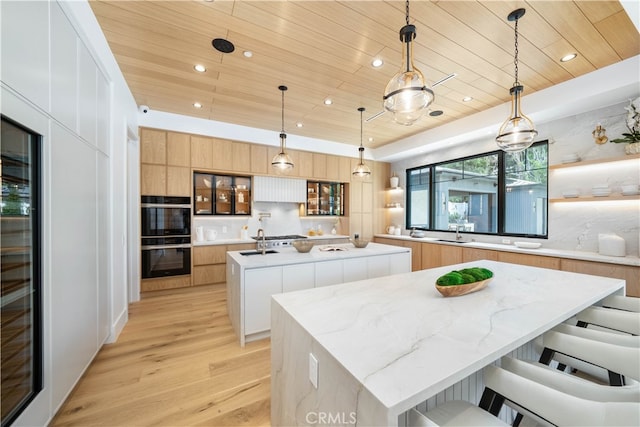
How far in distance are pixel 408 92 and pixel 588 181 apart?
3.47m

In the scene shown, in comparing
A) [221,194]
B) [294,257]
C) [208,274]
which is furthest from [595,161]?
[208,274]

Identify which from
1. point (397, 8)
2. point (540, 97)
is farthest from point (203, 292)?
point (540, 97)

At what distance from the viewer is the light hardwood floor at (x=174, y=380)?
5.34ft

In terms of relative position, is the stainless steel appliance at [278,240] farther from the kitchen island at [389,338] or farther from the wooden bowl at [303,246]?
the kitchen island at [389,338]

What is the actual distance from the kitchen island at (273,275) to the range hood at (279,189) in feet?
6.63

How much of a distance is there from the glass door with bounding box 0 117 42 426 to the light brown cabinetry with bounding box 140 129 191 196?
264 centimetres

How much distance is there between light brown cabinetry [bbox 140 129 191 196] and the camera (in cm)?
381

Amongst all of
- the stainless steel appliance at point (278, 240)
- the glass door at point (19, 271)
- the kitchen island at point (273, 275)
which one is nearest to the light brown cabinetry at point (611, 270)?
the kitchen island at point (273, 275)

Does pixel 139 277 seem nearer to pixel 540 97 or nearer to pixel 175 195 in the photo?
pixel 175 195

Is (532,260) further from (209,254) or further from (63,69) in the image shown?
(63,69)

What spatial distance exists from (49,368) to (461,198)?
5.82m

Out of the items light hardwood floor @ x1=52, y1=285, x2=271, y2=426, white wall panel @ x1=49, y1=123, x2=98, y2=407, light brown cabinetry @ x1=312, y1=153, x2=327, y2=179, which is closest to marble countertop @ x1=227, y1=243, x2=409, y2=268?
light hardwood floor @ x1=52, y1=285, x2=271, y2=426

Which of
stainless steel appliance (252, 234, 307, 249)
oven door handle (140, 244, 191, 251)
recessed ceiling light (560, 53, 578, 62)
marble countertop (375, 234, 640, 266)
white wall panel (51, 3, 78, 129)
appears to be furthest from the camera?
stainless steel appliance (252, 234, 307, 249)

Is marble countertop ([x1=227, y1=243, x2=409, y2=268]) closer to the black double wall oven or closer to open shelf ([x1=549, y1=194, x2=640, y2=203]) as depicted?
the black double wall oven
